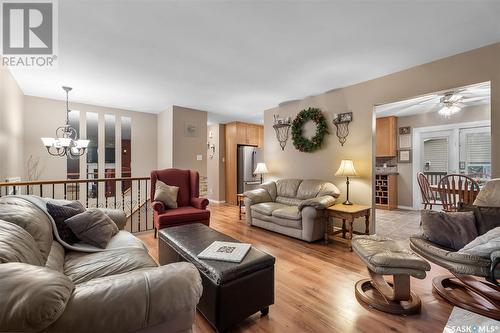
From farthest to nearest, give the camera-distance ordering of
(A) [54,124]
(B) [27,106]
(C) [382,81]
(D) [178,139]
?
(D) [178,139] → (A) [54,124] → (B) [27,106] → (C) [382,81]

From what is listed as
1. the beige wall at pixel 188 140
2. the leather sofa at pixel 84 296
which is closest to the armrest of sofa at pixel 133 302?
the leather sofa at pixel 84 296

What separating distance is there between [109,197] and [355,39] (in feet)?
19.3

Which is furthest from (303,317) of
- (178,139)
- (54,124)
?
(54,124)

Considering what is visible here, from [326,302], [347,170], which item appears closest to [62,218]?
[326,302]

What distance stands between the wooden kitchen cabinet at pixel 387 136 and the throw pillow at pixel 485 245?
15.3 ft

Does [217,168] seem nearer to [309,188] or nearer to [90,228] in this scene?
[309,188]

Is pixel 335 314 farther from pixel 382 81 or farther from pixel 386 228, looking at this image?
pixel 382 81

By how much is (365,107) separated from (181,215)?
11.0 feet

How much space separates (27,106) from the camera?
4.48 meters

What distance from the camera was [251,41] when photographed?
2.53 metres

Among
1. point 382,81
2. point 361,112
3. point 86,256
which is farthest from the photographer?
point 361,112

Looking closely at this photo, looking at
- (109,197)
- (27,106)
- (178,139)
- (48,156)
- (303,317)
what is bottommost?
(303,317)

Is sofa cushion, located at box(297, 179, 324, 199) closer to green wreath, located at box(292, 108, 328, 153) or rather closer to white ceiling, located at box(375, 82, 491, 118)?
green wreath, located at box(292, 108, 328, 153)

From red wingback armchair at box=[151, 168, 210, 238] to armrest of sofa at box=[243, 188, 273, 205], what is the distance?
1008 millimetres
